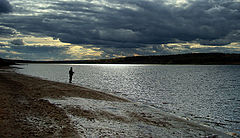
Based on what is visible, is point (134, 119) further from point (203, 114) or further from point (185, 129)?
point (203, 114)

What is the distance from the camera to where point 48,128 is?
10.7m

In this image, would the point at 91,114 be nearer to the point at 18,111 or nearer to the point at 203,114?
the point at 18,111

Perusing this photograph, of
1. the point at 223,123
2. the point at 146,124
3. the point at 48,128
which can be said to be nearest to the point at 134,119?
the point at 146,124

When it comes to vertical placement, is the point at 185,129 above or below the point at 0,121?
below

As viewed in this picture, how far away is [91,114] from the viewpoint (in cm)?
1521

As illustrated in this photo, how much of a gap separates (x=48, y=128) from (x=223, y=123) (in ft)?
45.4

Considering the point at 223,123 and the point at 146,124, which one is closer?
the point at 146,124

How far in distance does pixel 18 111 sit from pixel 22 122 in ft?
9.36

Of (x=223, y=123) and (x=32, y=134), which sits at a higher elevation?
(x=32, y=134)

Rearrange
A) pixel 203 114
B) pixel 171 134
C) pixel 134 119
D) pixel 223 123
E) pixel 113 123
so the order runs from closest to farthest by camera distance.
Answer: pixel 171 134 → pixel 113 123 → pixel 134 119 → pixel 223 123 → pixel 203 114

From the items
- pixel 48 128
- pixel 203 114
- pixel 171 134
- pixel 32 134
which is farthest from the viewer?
pixel 203 114

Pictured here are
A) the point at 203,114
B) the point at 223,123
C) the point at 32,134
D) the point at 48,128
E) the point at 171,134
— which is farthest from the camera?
the point at 203,114

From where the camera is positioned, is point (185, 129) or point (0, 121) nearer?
point (0, 121)

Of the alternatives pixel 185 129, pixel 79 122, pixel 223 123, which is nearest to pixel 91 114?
pixel 79 122
